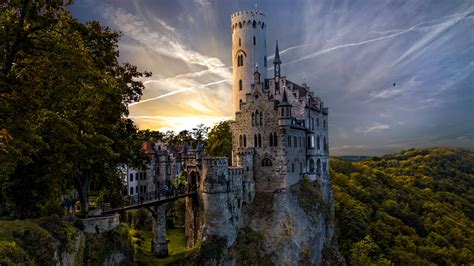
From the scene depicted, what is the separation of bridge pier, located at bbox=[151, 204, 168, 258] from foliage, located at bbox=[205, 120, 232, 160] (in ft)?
78.0

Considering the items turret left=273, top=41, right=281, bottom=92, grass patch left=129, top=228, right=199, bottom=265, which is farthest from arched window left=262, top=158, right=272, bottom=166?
grass patch left=129, top=228, right=199, bottom=265

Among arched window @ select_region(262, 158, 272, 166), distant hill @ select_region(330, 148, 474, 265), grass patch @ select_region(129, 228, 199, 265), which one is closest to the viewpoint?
grass patch @ select_region(129, 228, 199, 265)

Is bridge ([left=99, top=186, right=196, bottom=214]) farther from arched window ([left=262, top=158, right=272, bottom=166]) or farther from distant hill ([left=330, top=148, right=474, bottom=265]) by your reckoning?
distant hill ([left=330, top=148, right=474, bottom=265])

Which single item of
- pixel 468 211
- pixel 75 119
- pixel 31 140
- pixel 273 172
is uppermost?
pixel 75 119

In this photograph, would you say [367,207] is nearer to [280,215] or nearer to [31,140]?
[280,215]

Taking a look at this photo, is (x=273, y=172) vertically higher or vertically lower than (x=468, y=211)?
higher

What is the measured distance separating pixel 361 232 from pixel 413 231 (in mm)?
17493

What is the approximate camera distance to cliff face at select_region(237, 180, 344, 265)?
4184 centimetres

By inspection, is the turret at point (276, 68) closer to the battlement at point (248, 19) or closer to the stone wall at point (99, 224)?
A: the battlement at point (248, 19)

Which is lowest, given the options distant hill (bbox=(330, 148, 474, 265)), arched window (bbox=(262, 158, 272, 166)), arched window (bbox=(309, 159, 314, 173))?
distant hill (bbox=(330, 148, 474, 265))

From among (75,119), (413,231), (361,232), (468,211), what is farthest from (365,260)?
(468,211)

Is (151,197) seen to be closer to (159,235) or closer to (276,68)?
(159,235)

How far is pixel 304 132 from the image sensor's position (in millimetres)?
49812

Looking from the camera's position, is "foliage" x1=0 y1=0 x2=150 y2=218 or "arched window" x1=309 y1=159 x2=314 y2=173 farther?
"arched window" x1=309 y1=159 x2=314 y2=173
